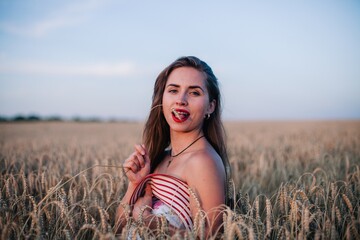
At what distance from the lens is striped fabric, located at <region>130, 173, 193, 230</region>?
1818 millimetres

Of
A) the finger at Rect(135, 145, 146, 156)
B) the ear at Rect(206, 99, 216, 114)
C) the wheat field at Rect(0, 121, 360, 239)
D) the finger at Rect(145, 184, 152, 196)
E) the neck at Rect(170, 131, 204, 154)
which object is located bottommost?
the wheat field at Rect(0, 121, 360, 239)

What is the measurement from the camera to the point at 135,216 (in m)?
1.89

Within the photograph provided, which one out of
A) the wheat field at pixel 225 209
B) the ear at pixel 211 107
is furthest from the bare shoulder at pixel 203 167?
the ear at pixel 211 107

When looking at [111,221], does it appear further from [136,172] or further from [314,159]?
[314,159]

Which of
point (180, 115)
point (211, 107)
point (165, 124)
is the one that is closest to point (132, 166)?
point (180, 115)

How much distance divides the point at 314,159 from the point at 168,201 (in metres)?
3.72

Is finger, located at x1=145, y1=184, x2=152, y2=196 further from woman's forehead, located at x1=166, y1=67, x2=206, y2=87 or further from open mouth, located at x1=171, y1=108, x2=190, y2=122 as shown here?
woman's forehead, located at x1=166, y1=67, x2=206, y2=87

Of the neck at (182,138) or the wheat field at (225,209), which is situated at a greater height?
the neck at (182,138)

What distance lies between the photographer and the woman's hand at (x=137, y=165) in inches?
76.9

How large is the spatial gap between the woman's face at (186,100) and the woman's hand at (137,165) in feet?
0.89

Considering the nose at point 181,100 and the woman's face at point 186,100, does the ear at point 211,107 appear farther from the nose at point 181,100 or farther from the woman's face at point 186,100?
the nose at point 181,100

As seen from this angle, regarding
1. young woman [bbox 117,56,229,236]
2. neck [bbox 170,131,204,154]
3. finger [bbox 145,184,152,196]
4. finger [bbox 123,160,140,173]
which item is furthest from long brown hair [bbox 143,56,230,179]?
finger [bbox 123,160,140,173]

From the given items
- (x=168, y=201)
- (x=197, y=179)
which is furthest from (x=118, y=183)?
(x=197, y=179)

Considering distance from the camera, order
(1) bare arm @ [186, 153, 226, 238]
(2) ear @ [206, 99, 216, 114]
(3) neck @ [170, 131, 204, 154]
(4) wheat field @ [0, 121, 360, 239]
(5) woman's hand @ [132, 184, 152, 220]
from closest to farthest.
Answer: (4) wheat field @ [0, 121, 360, 239] → (1) bare arm @ [186, 153, 226, 238] → (5) woman's hand @ [132, 184, 152, 220] → (3) neck @ [170, 131, 204, 154] → (2) ear @ [206, 99, 216, 114]
